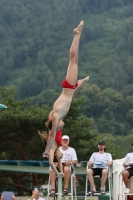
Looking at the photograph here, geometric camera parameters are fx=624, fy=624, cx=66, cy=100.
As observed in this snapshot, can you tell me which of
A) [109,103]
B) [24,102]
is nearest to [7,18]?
[109,103]

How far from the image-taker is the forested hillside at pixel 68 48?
409 feet

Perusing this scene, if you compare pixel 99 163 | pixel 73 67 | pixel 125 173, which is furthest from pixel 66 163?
pixel 73 67

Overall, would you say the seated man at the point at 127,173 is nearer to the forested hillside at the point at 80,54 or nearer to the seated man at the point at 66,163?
the seated man at the point at 66,163

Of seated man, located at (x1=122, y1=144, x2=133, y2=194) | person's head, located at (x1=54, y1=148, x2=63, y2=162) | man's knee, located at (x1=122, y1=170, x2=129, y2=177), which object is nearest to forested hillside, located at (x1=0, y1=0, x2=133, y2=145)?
seated man, located at (x1=122, y1=144, x2=133, y2=194)

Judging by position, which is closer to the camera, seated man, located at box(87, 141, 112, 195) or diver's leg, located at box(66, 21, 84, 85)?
diver's leg, located at box(66, 21, 84, 85)

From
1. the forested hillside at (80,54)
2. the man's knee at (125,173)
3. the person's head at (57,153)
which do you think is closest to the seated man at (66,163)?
the man's knee at (125,173)

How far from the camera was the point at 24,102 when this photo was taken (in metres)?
29.7

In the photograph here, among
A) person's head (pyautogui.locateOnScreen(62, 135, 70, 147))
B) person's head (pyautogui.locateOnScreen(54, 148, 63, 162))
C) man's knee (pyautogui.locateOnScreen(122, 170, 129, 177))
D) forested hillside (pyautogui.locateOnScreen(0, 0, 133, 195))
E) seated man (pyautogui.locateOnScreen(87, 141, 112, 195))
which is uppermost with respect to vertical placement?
forested hillside (pyautogui.locateOnScreen(0, 0, 133, 195))

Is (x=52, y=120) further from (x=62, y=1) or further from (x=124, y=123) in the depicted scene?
(x=62, y=1)

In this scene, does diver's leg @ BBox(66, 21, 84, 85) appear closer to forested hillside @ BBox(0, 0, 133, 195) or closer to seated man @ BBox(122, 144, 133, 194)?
seated man @ BBox(122, 144, 133, 194)

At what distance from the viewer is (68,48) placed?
162m

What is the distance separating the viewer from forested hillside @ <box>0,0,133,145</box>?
12462 centimetres

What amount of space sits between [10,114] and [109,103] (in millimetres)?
99729

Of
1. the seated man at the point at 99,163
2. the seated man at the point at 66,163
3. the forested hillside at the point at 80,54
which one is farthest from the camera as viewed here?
the forested hillside at the point at 80,54
